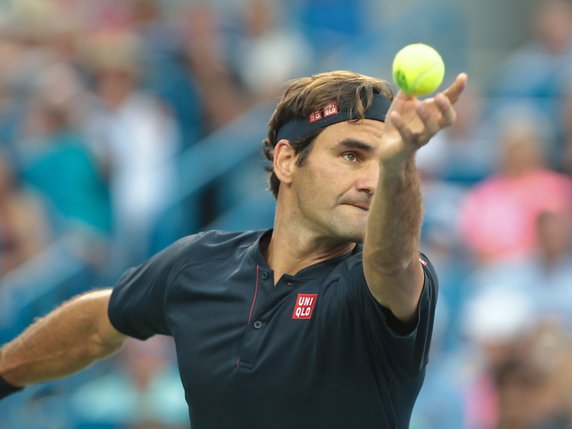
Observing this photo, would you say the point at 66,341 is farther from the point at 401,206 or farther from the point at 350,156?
the point at 401,206

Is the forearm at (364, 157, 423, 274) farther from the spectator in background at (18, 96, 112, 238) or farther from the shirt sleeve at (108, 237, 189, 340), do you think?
the spectator in background at (18, 96, 112, 238)

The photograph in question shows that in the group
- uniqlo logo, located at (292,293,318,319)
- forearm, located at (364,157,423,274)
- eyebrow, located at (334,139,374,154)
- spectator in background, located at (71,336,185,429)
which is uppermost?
eyebrow, located at (334,139,374,154)

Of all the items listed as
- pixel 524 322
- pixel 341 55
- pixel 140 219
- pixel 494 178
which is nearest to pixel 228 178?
pixel 140 219

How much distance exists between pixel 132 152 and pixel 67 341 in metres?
4.95

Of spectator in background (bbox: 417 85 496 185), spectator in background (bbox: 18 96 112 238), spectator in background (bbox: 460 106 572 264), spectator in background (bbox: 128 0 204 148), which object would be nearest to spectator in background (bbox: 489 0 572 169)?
spectator in background (bbox: 417 85 496 185)

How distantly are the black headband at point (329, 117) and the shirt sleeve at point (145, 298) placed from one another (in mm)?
616

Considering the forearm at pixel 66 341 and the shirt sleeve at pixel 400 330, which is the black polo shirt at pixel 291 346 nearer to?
the shirt sleeve at pixel 400 330

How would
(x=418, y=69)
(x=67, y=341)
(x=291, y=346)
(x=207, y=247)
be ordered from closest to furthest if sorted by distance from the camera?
(x=418, y=69) → (x=291, y=346) → (x=207, y=247) → (x=67, y=341)

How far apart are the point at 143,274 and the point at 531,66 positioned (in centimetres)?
639

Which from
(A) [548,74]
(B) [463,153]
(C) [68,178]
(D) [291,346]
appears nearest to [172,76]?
(C) [68,178]

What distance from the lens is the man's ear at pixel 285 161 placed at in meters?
4.09

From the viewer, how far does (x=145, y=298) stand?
430 centimetres

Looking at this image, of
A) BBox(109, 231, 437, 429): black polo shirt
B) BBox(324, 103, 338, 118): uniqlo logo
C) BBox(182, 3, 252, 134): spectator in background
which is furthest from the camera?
BBox(182, 3, 252, 134): spectator in background

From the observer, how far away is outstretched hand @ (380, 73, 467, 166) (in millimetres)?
3229
